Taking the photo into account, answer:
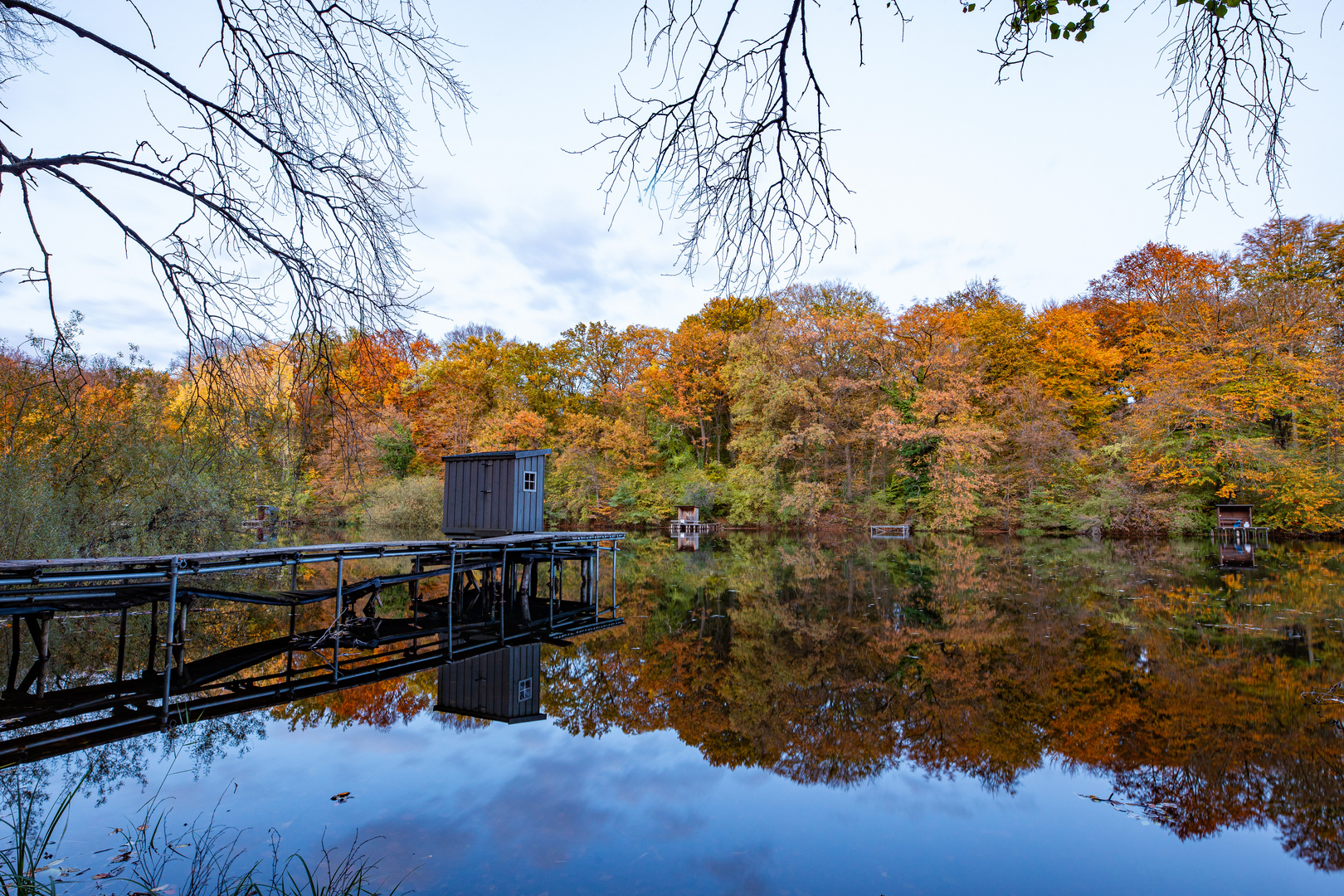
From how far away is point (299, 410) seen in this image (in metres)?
4.39

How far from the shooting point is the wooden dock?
19.4 ft

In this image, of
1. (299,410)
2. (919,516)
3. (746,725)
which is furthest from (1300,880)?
(919,516)

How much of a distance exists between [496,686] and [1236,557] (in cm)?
2250

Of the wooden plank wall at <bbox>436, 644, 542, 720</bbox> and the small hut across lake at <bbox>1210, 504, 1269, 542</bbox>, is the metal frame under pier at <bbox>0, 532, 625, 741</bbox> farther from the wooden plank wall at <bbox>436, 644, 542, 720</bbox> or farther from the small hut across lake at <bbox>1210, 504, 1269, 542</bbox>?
the small hut across lake at <bbox>1210, 504, 1269, 542</bbox>

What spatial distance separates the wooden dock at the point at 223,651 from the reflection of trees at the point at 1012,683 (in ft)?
7.17

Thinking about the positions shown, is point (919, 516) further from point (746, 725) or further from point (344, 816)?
point (344, 816)

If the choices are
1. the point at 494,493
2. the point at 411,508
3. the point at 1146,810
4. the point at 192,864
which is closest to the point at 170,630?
the point at 192,864

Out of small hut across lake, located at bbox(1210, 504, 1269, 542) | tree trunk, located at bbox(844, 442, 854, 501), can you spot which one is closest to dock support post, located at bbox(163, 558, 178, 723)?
small hut across lake, located at bbox(1210, 504, 1269, 542)

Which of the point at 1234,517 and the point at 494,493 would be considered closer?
the point at 494,493

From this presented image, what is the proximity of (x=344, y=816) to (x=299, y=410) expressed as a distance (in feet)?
12.1

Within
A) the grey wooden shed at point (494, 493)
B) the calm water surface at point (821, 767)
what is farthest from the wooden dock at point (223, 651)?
the grey wooden shed at point (494, 493)

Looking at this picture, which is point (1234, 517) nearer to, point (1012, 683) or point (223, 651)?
point (1012, 683)

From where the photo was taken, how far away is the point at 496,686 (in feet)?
30.0

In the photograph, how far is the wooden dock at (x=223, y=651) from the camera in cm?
590
